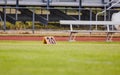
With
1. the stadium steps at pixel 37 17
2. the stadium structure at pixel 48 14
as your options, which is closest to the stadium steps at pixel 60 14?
the stadium structure at pixel 48 14

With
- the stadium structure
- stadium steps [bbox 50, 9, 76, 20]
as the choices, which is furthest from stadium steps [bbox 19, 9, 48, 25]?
stadium steps [bbox 50, 9, 76, 20]

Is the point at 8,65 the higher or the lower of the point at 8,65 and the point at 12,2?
the lower

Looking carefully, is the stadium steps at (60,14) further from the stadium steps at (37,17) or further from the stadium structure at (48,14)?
the stadium steps at (37,17)

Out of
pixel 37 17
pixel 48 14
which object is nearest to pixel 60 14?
pixel 48 14

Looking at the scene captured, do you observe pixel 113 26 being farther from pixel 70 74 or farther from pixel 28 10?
pixel 70 74

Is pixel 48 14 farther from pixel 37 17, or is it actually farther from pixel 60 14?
pixel 60 14

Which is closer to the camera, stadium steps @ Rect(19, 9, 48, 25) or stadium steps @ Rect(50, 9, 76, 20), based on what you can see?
stadium steps @ Rect(19, 9, 48, 25)

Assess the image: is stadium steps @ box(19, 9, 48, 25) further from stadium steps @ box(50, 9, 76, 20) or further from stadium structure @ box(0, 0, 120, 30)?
stadium steps @ box(50, 9, 76, 20)

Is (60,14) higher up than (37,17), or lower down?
higher up

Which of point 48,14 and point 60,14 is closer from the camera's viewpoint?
point 48,14

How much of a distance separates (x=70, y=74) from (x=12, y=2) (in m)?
17.3

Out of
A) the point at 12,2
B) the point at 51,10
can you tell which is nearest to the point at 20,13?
the point at 51,10

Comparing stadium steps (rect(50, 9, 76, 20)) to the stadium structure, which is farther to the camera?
stadium steps (rect(50, 9, 76, 20))

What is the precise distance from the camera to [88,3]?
22.2m
